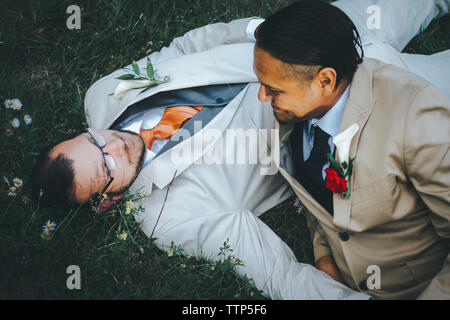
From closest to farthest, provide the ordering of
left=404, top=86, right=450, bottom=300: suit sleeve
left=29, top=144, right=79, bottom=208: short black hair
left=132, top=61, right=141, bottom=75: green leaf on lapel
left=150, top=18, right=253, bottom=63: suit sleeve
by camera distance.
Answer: left=404, top=86, right=450, bottom=300: suit sleeve, left=29, top=144, right=79, bottom=208: short black hair, left=132, top=61, right=141, bottom=75: green leaf on lapel, left=150, top=18, right=253, bottom=63: suit sleeve

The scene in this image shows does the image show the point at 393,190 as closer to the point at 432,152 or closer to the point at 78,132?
the point at 432,152

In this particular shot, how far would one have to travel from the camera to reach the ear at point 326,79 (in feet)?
6.64

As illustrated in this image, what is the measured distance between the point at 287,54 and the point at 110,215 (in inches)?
71.8

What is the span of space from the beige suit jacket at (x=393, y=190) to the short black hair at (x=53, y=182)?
1.45 m

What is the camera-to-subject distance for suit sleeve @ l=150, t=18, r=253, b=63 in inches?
130

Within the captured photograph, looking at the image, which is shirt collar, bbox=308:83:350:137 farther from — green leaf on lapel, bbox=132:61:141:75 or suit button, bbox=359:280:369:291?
green leaf on lapel, bbox=132:61:141:75

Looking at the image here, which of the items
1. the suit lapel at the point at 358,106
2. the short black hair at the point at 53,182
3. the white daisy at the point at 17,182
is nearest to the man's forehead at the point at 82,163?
the short black hair at the point at 53,182

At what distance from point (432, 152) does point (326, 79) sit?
65cm

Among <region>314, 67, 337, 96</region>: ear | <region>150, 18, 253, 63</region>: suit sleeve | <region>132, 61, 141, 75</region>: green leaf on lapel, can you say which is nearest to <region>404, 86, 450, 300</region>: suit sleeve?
<region>314, 67, 337, 96</region>: ear

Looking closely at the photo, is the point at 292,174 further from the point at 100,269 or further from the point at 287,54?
the point at 100,269

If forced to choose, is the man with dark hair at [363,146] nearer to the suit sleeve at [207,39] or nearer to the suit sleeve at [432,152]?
the suit sleeve at [432,152]

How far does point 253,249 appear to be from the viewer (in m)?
2.60

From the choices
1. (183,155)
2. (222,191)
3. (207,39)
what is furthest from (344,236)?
(207,39)

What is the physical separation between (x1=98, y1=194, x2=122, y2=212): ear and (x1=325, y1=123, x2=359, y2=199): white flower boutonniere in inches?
60.4
